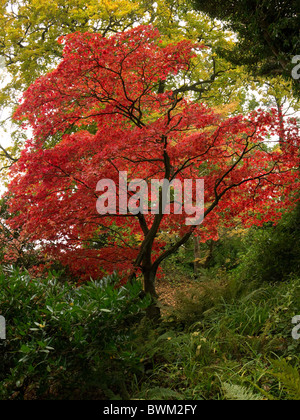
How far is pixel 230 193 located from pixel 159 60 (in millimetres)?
2409

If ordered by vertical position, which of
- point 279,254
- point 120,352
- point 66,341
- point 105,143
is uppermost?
point 105,143

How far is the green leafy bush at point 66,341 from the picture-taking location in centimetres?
261

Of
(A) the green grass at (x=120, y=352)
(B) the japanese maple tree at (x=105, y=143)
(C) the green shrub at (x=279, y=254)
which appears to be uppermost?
(B) the japanese maple tree at (x=105, y=143)

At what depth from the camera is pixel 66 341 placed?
272 centimetres

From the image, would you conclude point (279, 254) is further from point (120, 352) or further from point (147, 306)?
point (120, 352)

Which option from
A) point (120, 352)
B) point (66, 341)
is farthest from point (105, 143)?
point (66, 341)

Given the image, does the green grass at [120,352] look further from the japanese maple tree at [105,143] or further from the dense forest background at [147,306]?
the japanese maple tree at [105,143]

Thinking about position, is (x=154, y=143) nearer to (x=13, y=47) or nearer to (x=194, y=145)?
(x=194, y=145)

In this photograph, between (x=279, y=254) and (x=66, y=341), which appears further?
(x=279, y=254)

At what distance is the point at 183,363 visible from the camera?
3387mm

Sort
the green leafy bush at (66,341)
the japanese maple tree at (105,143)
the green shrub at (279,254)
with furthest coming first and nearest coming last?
the green shrub at (279,254), the japanese maple tree at (105,143), the green leafy bush at (66,341)

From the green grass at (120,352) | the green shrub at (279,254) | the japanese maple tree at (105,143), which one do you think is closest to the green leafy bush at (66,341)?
the green grass at (120,352)

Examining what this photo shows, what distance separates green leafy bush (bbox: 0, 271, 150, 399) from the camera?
2.61 m

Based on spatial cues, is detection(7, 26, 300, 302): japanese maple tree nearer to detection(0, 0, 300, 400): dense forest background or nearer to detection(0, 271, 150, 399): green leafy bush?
detection(0, 0, 300, 400): dense forest background
